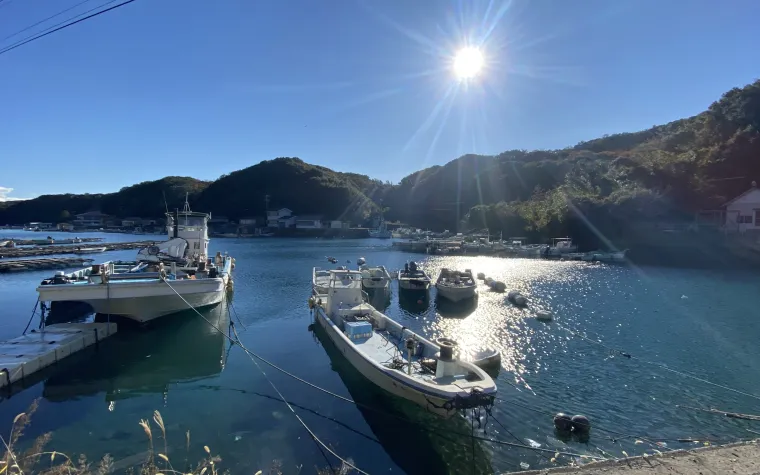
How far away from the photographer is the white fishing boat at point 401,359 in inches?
397

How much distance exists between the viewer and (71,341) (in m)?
16.4

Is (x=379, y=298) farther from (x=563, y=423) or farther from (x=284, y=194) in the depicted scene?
(x=284, y=194)

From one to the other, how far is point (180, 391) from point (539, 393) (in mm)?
12793

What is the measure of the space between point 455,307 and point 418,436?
18.9 m

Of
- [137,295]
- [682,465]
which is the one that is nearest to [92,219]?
[137,295]

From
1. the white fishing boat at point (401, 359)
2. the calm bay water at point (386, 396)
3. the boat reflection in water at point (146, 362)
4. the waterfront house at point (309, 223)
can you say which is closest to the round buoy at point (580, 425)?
the calm bay water at point (386, 396)

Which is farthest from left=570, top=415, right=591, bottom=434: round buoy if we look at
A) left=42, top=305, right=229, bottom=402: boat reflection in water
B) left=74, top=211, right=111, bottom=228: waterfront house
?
left=74, top=211, right=111, bottom=228: waterfront house

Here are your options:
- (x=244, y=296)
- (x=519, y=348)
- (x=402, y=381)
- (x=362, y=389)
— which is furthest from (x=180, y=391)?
(x=244, y=296)

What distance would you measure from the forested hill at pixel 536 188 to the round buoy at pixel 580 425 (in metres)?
72.2

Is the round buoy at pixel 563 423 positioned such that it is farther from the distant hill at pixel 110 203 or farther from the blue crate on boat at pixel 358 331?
the distant hill at pixel 110 203

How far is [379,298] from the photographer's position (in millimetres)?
31109

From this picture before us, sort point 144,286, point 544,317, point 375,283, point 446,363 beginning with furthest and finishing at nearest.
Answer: point 375,283 → point 544,317 → point 144,286 → point 446,363

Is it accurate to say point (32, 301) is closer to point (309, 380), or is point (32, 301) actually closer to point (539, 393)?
point (309, 380)

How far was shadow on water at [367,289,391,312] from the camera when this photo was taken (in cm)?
2997
